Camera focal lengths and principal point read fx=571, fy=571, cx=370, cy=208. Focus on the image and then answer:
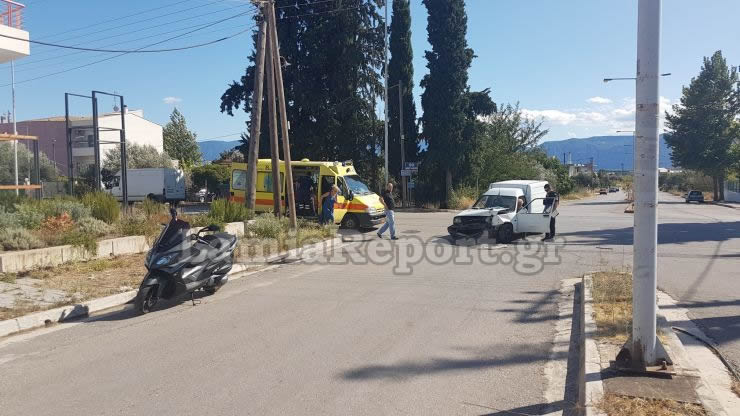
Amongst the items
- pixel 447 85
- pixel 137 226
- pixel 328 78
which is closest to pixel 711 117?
pixel 447 85

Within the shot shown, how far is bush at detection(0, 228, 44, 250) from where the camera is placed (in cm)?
1070

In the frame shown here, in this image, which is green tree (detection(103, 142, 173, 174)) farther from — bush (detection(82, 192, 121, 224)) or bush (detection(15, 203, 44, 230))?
bush (detection(15, 203, 44, 230))

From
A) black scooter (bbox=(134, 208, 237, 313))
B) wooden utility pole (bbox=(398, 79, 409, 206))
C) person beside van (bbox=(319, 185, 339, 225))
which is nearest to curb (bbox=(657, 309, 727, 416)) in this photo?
black scooter (bbox=(134, 208, 237, 313))

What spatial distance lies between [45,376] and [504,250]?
1157cm

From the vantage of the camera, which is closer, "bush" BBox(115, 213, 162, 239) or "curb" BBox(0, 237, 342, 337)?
"curb" BBox(0, 237, 342, 337)

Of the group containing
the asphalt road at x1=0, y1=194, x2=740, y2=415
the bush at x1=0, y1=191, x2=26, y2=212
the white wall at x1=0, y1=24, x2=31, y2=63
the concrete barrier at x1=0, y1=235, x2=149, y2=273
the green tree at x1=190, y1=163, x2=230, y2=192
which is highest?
the white wall at x1=0, y1=24, x2=31, y2=63

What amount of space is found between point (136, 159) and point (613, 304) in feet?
157

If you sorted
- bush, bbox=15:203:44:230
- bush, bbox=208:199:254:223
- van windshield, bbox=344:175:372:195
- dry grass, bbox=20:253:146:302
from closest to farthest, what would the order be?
dry grass, bbox=20:253:146:302, bush, bbox=15:203:44:230, bush, bbox=208:199:254:223, van windshield, bbox=344:175:372:195

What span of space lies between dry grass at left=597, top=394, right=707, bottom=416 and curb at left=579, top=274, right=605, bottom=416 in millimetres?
86

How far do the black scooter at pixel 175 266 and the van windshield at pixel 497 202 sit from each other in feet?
34.7

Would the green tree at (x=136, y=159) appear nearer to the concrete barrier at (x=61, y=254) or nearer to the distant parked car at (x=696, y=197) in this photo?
the concrete barrier at (x=61, y=254)

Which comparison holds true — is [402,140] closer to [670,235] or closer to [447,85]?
[447,85]

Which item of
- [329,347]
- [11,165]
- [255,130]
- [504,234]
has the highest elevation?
[255,130]

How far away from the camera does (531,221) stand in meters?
16.9
